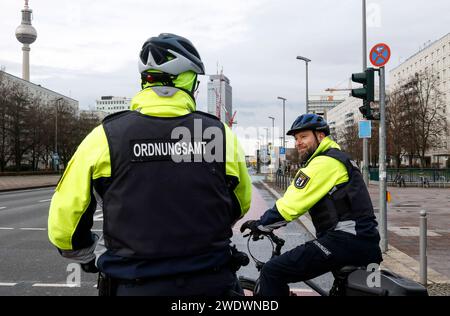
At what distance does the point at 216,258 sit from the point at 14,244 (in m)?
8.09

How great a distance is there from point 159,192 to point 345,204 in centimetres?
157

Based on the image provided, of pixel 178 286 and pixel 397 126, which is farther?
pixel 397 126

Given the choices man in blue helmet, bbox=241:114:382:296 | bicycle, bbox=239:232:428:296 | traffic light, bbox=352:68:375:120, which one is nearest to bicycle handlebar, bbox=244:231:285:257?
bicycle, bbox=239:232:428:296

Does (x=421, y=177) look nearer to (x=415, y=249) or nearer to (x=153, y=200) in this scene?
(x=415, y=249)

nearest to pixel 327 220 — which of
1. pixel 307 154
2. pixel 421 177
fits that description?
pixel 307 154

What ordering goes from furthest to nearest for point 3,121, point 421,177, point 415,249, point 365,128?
point 3,121 < point 421,177 < point 365,128 < point 415,249

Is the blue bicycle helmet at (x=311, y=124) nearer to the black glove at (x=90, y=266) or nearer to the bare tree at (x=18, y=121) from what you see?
the black glove at (x=90, y=266)

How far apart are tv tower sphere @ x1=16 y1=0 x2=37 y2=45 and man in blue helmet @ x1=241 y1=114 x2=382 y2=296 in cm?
12736

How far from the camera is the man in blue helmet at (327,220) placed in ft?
9.94

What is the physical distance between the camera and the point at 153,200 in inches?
76.4

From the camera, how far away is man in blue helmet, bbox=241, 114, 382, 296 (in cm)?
303

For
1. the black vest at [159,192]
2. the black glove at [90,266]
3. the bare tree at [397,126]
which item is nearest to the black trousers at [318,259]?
the black vest at [159,192]

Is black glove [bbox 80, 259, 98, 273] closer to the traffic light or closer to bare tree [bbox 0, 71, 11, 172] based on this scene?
the traffic light
